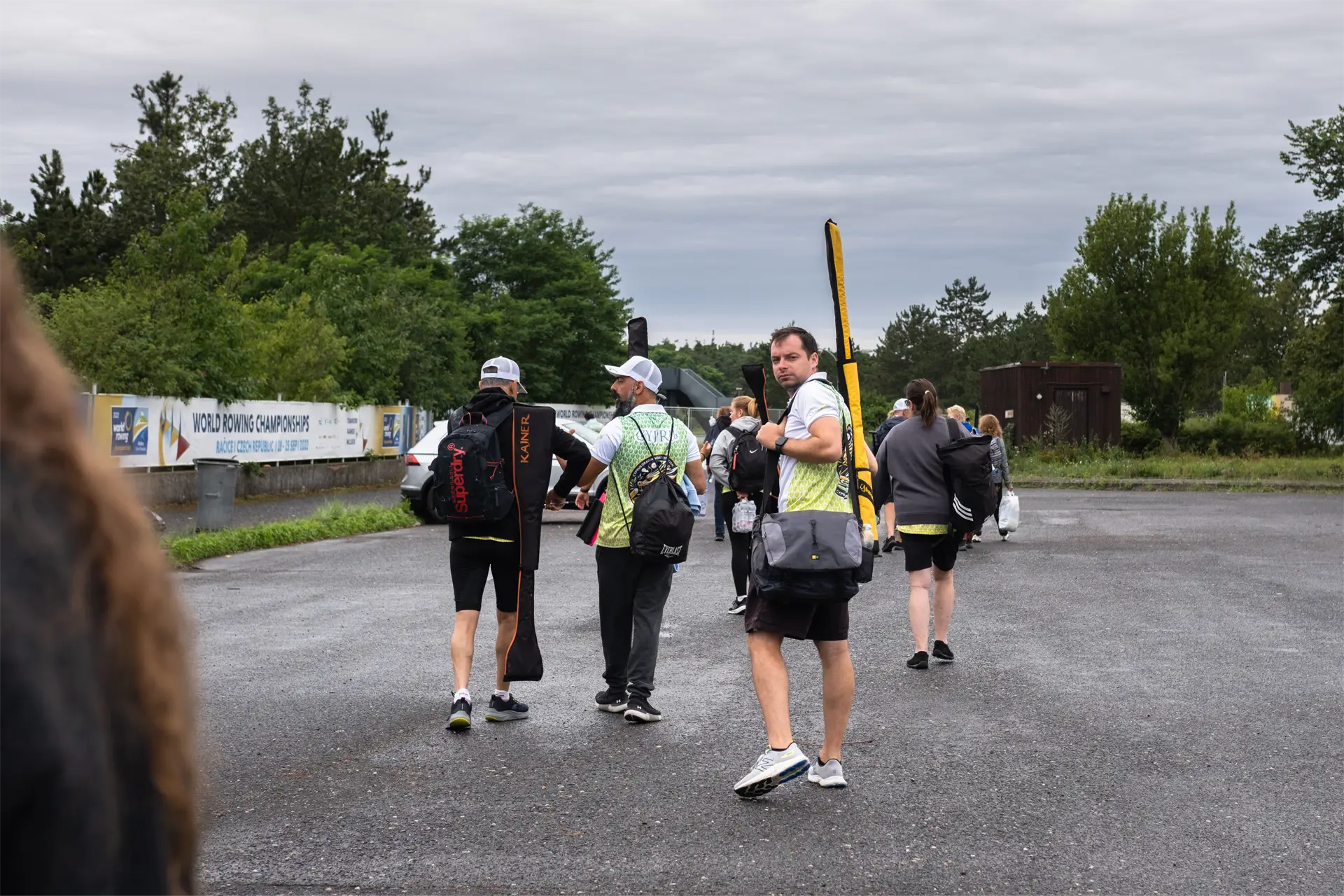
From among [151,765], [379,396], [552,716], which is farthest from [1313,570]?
[379,396]

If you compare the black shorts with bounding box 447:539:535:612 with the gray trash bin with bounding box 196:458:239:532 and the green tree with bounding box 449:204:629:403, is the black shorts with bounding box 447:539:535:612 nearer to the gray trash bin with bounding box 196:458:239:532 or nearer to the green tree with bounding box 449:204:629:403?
the gray trash bin with bounding box 196:458:239:532

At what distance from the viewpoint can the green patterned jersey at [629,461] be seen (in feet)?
24.3

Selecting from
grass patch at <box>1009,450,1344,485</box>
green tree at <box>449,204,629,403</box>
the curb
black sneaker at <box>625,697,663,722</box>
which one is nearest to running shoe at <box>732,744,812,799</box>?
black sneaker at <box>625,697,663,722</box>

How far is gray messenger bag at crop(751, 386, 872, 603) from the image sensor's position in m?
5.64

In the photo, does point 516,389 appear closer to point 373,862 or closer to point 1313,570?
point 373,862

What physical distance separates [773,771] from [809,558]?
2.84ft

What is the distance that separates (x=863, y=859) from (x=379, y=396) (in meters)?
32.2

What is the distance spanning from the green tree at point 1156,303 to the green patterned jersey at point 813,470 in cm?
4435

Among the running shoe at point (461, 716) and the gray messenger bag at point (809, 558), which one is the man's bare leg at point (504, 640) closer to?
the running shoe at point (461, 716)

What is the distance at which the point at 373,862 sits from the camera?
191 inches

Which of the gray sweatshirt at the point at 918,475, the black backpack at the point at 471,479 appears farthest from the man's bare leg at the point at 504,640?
the gray sweatshirt at the point at 918,475

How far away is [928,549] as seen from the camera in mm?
8742

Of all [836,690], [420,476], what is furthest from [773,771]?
[420,476]

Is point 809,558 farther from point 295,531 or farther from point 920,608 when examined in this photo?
point 295,531
